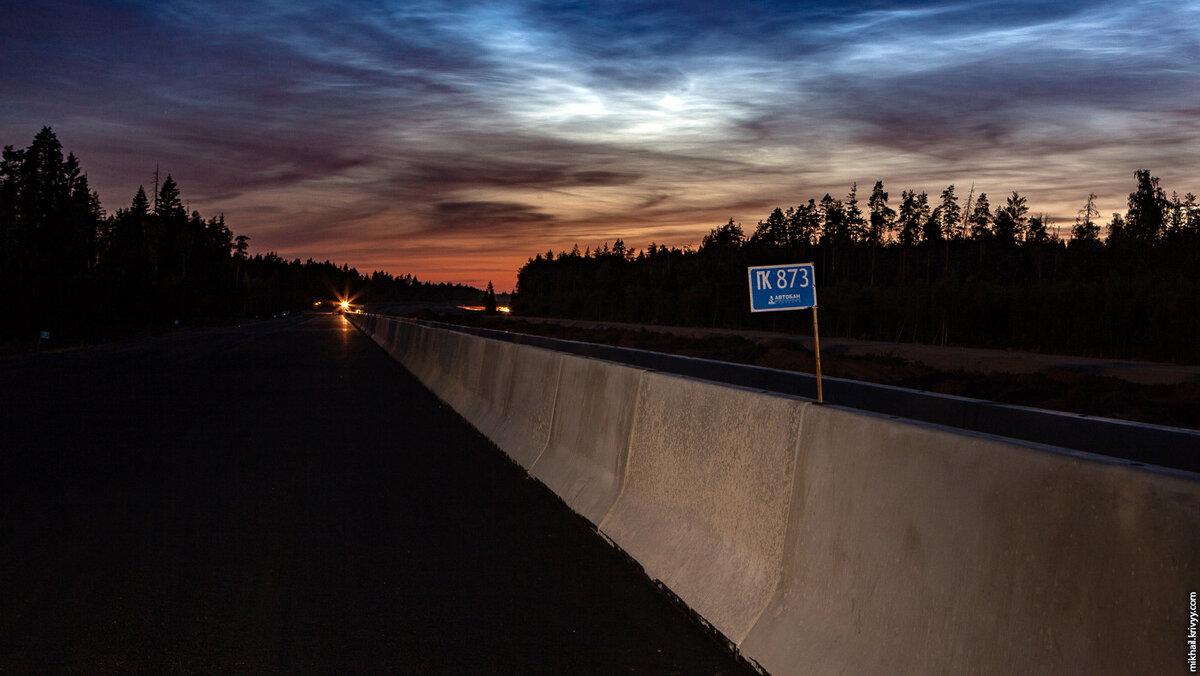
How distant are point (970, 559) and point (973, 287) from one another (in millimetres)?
40312

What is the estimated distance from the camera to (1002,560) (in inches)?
131

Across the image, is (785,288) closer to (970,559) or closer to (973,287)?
(970,559)

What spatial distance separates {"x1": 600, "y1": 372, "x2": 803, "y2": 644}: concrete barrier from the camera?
5.17 meters

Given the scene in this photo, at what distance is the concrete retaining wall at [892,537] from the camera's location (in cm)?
285

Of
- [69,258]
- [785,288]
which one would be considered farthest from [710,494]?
[69,258]

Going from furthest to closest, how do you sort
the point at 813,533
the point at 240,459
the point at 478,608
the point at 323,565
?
1. the point at 240,459
2. the point at 323,565
3. the point at 478,608
4. the point at 813,533

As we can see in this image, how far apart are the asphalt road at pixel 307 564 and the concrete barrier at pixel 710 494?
0.21 metres

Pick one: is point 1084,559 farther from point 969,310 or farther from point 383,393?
point 969,310

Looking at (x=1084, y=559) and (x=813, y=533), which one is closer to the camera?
(x=1084, y=559)

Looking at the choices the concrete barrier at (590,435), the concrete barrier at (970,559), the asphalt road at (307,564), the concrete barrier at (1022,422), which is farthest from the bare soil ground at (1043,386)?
the concrete barrier at (970,559)

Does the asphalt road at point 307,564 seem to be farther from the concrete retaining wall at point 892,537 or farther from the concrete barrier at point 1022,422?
the concrete barrier at point 1022,422

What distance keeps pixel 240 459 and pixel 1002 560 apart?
959 centimetres

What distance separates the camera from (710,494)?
237 inches

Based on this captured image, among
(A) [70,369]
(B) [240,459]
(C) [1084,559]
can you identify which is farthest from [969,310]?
(C) [1084,559]
